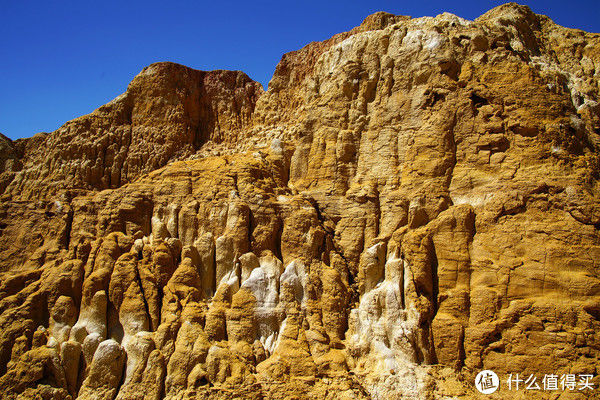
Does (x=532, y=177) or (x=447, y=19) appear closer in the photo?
(x=532, y=177)

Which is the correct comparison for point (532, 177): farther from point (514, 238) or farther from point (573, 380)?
point (573, 380)

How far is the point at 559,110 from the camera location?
1898 cm

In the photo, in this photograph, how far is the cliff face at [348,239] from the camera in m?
16.1

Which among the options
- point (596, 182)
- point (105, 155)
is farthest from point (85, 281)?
point (596, 182)

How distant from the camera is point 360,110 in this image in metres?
22.6

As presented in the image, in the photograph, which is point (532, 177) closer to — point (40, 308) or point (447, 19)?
point (447, 19)

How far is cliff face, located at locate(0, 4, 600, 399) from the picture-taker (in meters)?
16.1

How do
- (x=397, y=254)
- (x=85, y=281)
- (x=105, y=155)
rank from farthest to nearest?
(x=105, y=155) < (x=85, y=281) < (x=397, y=254)

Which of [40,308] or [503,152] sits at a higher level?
[503,152]

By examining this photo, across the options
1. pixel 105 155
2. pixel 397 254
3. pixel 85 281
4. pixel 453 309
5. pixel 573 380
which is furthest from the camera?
pixel 105 155

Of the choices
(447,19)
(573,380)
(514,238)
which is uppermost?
(447,19)

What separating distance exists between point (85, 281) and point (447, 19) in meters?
21.1

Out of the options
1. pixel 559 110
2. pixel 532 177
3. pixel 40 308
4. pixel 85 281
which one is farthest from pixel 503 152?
pixel 40 308

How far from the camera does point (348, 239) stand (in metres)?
20.0
